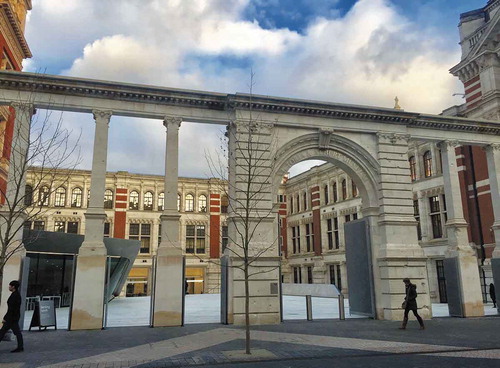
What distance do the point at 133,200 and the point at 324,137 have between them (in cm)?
3556

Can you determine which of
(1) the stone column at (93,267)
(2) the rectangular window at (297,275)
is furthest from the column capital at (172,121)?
(2) the rectangular window at (297,275)

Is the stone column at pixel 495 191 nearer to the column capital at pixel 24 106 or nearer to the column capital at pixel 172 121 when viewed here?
the column capital at pixel 172 121

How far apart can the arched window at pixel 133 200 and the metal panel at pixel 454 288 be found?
37543 millimetres

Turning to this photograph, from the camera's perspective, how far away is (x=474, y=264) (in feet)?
65.6

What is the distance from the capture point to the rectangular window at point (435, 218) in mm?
30797

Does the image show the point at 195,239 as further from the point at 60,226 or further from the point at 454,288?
the point at 454,288

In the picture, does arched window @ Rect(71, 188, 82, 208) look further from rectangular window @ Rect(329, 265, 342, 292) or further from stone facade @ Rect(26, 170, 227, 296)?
rectangular window @ Rect(329, 265, 342, 292)

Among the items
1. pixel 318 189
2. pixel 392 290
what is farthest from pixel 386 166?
pixel 318 189

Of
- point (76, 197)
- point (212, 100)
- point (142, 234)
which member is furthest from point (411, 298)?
point (76, 197)

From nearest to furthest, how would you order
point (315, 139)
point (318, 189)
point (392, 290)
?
point (392, 290), point (315, 139), point (318, 189)

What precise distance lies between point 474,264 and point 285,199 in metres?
36.2

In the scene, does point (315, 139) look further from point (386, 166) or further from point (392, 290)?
point (392, 290)

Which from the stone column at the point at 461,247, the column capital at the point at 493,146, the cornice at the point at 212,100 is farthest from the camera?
the column capital at the point at 493,146

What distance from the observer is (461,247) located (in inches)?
790
